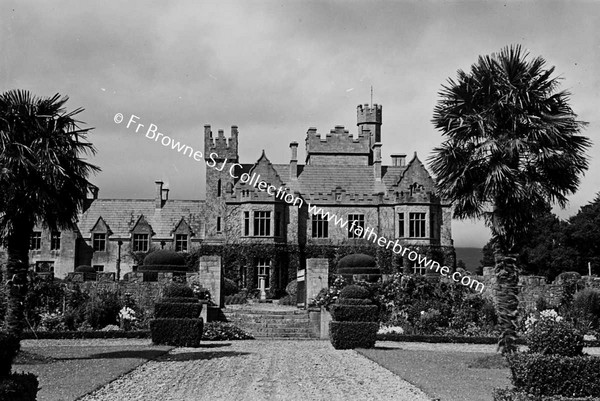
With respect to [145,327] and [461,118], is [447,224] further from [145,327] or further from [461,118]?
[461,118]

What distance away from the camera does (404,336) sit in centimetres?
2353

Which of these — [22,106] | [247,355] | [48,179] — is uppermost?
[22,106]

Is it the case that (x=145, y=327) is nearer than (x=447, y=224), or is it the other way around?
(x=145, y=327)

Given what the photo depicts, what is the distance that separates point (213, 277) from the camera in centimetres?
2859

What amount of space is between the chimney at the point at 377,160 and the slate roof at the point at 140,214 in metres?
14.6

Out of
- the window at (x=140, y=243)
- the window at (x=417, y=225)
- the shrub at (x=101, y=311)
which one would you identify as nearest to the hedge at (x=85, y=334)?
the shrub at (x=101, y=311)

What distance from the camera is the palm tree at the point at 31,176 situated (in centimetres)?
1616

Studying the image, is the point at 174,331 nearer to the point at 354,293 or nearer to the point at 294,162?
the point at 354,293

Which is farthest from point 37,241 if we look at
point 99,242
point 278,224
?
point 278,224

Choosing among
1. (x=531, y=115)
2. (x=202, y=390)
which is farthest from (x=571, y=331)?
(x=531, y=115)

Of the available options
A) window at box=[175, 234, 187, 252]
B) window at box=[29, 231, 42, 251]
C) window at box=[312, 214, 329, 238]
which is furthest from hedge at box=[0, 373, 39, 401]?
window at box=[29, 231, 42, 251]

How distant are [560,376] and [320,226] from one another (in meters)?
36.3

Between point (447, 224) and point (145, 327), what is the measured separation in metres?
25.0

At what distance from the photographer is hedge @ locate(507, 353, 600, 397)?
32.4 feet
